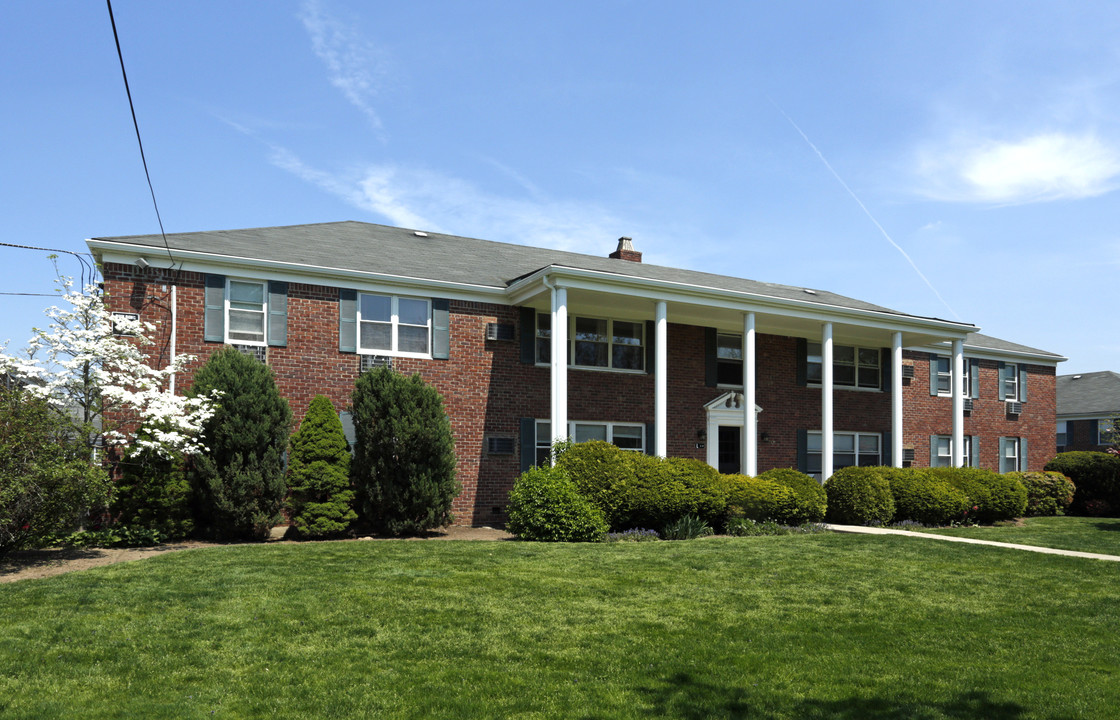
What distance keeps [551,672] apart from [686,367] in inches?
577

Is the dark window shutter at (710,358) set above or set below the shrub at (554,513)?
above

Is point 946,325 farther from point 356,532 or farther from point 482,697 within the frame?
point 482,697

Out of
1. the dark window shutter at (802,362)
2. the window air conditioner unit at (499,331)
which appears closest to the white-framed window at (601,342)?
the window air conditioner unit at (499,331)

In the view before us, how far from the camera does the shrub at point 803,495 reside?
16.7m

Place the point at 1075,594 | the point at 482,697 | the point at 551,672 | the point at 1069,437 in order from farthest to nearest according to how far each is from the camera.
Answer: the point at 1069,437, the point at 1075,594, the point at 551,672, the point at 482,697

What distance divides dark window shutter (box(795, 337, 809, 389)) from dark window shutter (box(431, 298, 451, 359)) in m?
10.0

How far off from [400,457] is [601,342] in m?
6.53

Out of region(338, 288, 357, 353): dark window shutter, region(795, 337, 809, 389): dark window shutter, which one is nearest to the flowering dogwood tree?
region(338, 288, 357, 353): dark window shutter

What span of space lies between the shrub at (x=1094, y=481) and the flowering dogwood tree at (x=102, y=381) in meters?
24.2

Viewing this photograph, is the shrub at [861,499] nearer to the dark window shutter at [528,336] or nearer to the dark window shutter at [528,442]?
the dark window shutter at [528,442]

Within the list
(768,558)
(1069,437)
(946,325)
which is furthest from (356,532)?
(1069,437)

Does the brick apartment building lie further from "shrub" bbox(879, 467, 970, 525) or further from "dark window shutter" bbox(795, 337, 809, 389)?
"shrub" bbox(879, 467, 970, 525)

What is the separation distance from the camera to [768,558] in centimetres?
1172

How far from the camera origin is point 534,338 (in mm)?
18281
